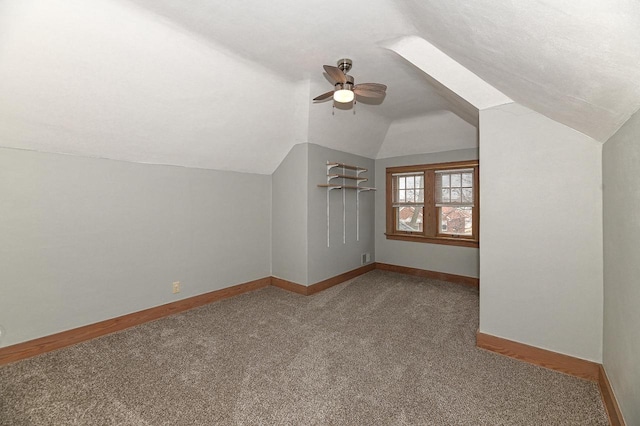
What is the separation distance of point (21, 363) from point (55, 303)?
1.53 feet

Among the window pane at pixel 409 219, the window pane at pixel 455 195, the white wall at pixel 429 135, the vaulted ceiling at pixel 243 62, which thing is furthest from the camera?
the window pane at pixel 409 219

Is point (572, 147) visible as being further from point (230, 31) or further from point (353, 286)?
point (353, 286)

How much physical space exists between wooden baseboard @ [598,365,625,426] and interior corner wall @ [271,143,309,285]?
289 cm

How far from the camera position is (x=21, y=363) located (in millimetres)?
2203

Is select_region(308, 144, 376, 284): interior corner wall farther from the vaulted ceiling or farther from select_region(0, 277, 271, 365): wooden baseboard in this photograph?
select_region(0, 277, 271, 365): wooden baseboard

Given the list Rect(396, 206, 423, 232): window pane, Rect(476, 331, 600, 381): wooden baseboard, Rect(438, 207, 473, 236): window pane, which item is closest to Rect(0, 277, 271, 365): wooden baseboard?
Rect(476, 331, 600, 381): wooden baseboard

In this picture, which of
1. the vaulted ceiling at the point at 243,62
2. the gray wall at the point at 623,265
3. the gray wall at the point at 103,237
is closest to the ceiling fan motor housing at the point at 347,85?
the vaulted ceiling at the point at 243,62

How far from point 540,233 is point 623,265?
2.13 feet

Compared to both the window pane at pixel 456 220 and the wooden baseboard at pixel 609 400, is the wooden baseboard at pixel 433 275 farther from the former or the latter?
the wooden baseboard at pixel 609 400

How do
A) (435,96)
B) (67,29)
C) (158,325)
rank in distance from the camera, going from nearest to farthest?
1. (67,29)
2. (158,325)
3. (435,96)

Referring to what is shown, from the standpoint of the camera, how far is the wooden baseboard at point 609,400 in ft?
5.00

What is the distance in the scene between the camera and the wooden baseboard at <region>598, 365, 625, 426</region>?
152 centimetres

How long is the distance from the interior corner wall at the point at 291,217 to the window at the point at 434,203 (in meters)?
2.01

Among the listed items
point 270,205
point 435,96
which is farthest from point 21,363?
point 435,96
